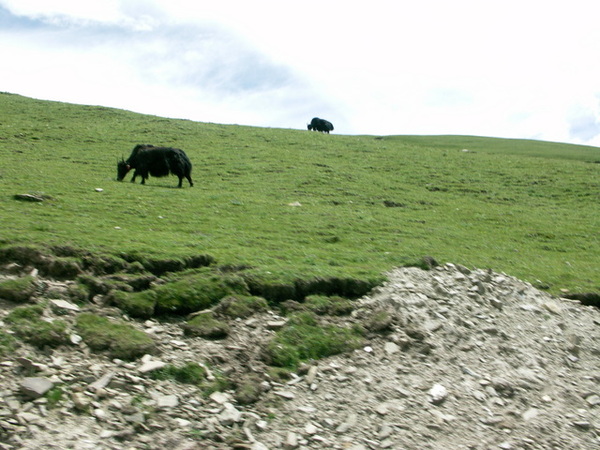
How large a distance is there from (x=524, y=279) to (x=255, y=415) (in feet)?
25.2

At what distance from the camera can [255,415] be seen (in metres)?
7.13

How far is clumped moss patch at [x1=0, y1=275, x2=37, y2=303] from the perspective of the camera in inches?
322

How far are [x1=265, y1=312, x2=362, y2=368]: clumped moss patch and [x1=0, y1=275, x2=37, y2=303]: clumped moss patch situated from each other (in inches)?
130

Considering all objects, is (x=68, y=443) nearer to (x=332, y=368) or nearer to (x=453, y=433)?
(x=332, y=368)

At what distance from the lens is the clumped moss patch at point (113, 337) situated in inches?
301

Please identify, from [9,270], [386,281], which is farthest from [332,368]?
[9,270]

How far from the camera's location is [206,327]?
27.9ft

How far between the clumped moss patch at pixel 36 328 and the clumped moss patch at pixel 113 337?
26 centimetres

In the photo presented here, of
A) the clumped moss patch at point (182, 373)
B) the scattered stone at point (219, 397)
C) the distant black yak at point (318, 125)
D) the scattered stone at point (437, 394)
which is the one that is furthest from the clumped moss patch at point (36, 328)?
the distant black yak at point (318, 125)

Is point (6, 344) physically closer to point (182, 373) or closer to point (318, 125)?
point (182, 373)

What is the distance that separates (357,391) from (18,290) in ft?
15.4

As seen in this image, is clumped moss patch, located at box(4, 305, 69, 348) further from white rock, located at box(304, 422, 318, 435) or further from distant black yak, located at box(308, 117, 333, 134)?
distant black yak, located at box(308, 117, 333, 134)

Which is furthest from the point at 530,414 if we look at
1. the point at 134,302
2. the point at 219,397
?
the point at 134,302

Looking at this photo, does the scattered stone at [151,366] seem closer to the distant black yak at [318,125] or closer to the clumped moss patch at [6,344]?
the clumped moss patch at [6,344]
